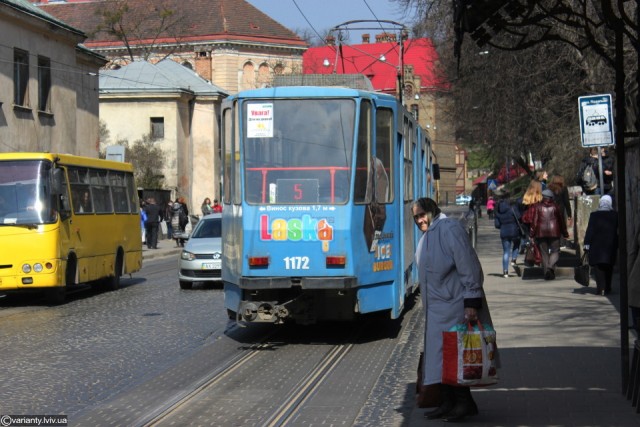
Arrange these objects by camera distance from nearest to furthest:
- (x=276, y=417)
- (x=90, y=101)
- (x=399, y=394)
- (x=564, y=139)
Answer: (x=276, y=417), (x=399, y=394), (x=564, y=139), (x=90, y=101)

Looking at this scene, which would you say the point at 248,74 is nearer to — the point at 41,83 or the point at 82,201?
the point at 41,83

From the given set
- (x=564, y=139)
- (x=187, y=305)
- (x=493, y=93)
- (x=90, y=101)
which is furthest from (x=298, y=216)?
(x=90, y=101)

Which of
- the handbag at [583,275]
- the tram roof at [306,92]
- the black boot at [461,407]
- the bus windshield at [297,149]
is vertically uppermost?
the tram roof at [306,92]

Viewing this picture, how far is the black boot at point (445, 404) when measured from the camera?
8.27 metres

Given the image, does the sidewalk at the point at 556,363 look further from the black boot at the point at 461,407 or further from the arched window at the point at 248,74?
the arched window at the point at 248,74

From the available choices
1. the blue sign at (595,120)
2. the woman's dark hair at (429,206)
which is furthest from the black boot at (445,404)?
the blue sign at (595,120)

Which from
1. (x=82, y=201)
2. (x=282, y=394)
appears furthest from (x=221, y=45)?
(x=282, y=394)

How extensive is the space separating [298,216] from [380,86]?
107 m

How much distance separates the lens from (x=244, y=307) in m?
13.2

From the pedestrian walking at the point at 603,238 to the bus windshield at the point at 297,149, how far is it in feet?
16.9

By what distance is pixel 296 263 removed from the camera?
1298 centimetres

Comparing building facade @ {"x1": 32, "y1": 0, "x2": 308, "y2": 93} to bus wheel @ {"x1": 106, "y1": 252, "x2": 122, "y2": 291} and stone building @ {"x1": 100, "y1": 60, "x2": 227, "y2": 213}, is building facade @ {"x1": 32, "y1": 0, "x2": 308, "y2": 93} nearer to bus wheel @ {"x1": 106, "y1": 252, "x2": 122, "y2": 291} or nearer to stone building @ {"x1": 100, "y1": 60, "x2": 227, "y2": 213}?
stone building @ {"x1": 100, "y1": 60, "x2": 227, "y2": 213}

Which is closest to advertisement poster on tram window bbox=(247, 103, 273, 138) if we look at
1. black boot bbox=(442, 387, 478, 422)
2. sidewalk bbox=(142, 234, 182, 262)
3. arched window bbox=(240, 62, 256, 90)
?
black boot bbox=(442, 387, 478, 422)

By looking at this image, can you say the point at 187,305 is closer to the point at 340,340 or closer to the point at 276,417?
the point at 340,340
